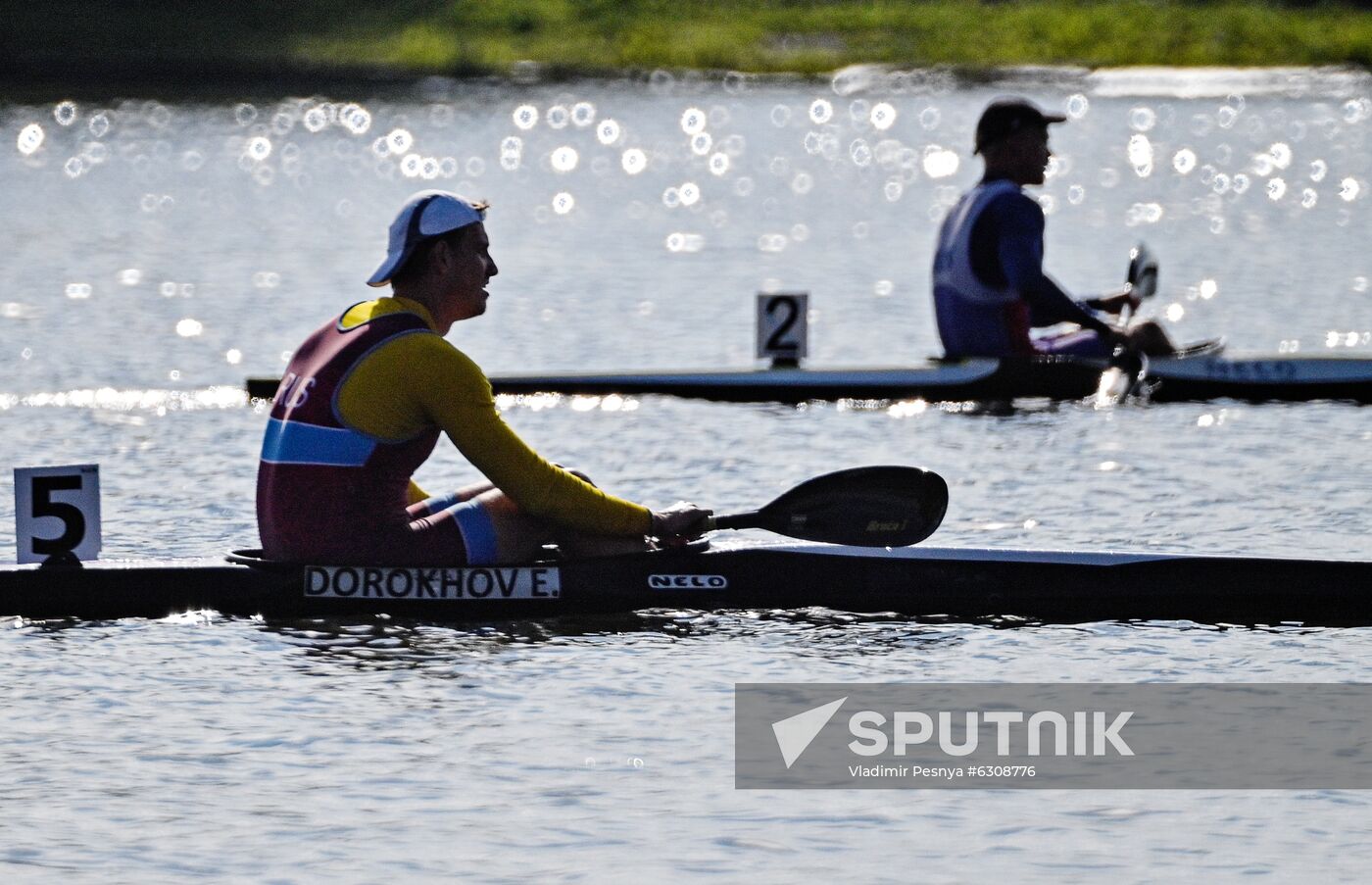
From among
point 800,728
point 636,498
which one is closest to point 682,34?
point 636,498

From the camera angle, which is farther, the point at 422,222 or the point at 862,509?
the point at 862,509

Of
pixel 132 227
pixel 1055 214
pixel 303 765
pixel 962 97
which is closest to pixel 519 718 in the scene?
pixel 303 765

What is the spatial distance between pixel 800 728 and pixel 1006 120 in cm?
753

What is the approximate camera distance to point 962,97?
2872 inches

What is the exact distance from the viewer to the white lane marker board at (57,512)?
9500mm

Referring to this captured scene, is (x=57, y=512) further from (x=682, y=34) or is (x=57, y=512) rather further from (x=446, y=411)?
(x=682, y=34)

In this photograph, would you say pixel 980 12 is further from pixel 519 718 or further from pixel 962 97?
pixel 519 718

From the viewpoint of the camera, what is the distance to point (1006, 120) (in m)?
15.4

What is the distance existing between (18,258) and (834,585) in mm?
20014

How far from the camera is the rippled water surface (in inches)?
293

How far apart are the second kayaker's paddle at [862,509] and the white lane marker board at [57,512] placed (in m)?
2.35

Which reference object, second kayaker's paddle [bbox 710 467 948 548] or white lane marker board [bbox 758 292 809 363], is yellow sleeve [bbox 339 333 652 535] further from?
white lane marker board [bbox 758 292 809 363]

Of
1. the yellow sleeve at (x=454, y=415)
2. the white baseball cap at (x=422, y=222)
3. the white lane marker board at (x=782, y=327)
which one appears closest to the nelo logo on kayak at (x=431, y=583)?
the yellow sleeve at (x=454, y=415)

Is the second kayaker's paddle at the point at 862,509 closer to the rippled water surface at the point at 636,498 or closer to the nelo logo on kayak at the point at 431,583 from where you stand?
the rippled water surface at the point at 636,498
